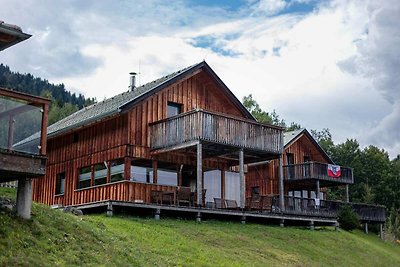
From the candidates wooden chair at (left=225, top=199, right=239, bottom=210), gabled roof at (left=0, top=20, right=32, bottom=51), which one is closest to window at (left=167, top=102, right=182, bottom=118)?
wooden chair at (left=225, top=199, right=239, bottom=210)

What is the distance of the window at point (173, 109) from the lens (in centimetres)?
2839

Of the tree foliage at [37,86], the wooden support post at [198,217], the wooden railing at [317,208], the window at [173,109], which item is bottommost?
the wooden support post at [198,217]

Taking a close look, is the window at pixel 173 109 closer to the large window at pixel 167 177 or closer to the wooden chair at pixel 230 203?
the large window at pixel 167 177

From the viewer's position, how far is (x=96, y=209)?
23.6 m

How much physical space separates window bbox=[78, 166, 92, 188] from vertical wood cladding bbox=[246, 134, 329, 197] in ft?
44.9

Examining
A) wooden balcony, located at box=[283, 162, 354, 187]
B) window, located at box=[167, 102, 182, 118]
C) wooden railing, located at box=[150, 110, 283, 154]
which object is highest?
window, located at box=[167, 102, 182, 118]

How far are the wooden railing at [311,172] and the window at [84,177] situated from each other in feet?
48.9

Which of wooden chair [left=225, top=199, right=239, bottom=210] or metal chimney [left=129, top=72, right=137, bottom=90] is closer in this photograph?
wooden chair [left=225, top=199, right=239, bottom=210]

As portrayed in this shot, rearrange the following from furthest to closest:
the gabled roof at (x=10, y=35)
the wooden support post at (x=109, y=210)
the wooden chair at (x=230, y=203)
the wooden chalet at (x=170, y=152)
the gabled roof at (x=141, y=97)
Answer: the wooden chair at (x=230, y=203) < the gabled roof at (x=141, y=97) < the wooden chalet at (x=170, y=152) < the wooden support post at (x=109, y=210) < the gabled roof at (x=10, y=35)

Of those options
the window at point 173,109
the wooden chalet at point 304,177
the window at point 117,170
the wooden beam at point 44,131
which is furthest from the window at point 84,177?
the wooden beam at point 44,131

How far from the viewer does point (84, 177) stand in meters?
28.5

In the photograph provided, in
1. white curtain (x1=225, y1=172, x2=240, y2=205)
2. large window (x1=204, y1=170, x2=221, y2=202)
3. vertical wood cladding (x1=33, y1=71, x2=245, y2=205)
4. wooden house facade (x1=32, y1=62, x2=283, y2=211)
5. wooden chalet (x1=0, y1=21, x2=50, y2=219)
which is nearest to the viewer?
wooden chalet (x1=0, y1=21, x2=50, y2=219)

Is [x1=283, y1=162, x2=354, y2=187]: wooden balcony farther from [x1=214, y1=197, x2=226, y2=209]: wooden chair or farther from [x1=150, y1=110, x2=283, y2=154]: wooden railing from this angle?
[x1=214, y1=197, x2=226, y2=209]: wooden chair

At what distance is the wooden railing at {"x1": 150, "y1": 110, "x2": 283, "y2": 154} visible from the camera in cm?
2495
